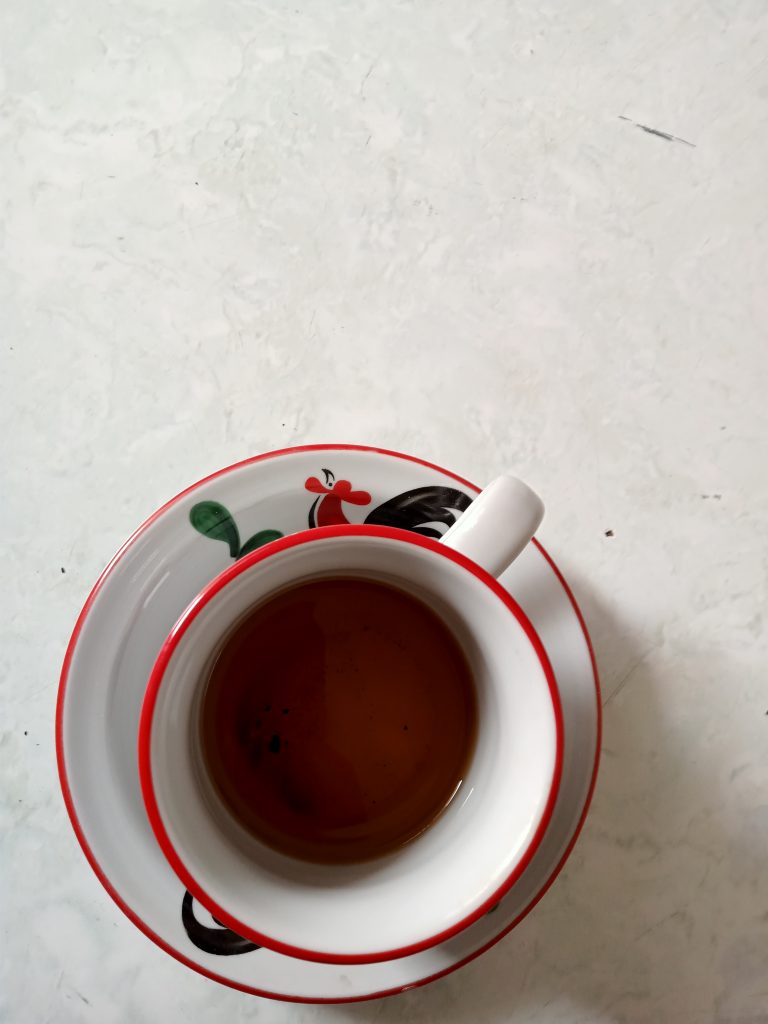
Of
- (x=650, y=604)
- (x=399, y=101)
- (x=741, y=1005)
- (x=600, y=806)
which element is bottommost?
(x=741, y=1005)

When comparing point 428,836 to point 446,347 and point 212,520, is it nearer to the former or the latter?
point 212,520

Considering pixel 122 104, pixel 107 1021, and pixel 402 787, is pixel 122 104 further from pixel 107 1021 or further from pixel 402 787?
pixel 107 1021

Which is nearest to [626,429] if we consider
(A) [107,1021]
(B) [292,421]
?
(B) [292,421]

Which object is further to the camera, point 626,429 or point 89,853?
Answer: point 626,429

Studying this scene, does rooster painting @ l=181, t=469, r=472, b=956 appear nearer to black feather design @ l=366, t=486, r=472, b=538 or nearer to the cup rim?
black feather design @ l=366, t=486, r=472, b=538

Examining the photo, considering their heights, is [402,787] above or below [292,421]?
below

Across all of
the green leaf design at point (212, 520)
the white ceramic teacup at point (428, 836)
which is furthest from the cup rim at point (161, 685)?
the green leaf design at point (212, 520)

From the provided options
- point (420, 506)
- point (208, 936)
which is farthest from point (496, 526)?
point (208, 936)
